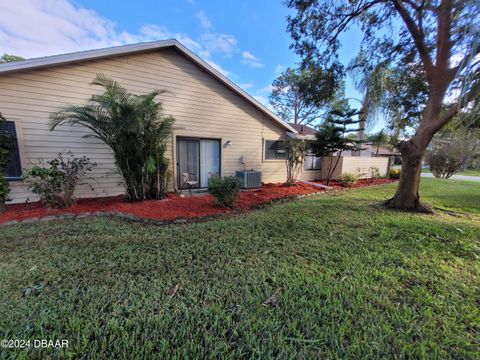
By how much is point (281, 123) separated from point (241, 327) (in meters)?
8.69

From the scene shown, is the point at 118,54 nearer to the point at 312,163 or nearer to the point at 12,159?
the point at 12,159

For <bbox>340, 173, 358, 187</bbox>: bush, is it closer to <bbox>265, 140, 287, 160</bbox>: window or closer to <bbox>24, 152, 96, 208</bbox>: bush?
<bbox>265, 140, 287, 160</bbox>: window

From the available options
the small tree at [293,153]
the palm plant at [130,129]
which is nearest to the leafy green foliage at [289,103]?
the small tree at [293,153]

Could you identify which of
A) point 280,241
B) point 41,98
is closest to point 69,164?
point 41,98

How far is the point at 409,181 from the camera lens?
5.25 m

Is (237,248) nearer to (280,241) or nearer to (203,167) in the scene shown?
(280,241)

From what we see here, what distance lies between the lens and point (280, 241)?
331 centimetres

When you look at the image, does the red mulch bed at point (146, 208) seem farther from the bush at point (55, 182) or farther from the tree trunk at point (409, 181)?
the tree trunk at point (409, 181)

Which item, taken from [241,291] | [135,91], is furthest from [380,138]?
[241,291]

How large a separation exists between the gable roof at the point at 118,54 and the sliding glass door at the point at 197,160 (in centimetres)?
237

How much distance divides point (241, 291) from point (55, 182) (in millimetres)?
5251

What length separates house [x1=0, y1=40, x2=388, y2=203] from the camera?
4.94 metres

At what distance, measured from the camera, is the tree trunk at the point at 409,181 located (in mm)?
5073

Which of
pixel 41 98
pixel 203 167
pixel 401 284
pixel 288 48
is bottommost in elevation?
pixel 401 284
